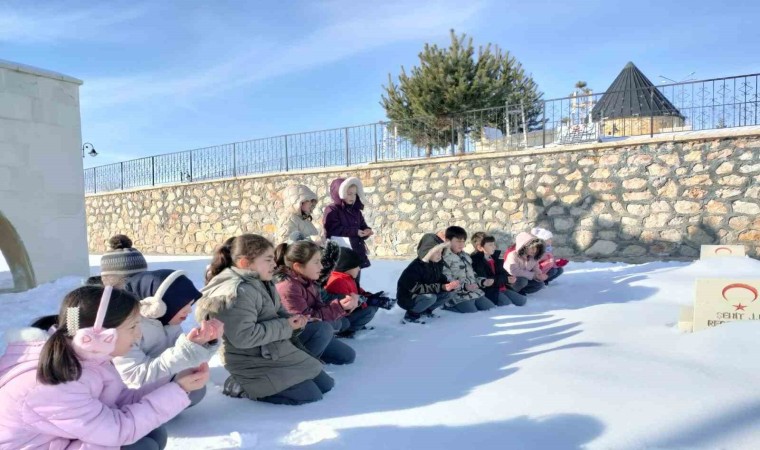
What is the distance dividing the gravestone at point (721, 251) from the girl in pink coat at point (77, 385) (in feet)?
24.6

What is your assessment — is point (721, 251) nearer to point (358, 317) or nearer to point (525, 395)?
point (358, 317)

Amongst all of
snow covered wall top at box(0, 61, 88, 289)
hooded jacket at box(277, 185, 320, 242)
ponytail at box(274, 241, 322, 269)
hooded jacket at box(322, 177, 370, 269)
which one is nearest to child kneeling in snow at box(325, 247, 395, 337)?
hooded jacket at box(277, 185, 320, 242)

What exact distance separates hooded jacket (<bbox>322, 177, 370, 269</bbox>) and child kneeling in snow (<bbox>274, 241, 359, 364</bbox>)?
1676mm

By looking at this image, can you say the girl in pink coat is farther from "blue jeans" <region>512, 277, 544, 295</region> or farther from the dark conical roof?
the dark conical roof

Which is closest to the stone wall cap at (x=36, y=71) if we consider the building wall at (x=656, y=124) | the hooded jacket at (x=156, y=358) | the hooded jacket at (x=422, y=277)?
the hooded jacket at (x=422, y=277)

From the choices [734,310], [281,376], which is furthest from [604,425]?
[734,310]

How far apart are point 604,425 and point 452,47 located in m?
17.3

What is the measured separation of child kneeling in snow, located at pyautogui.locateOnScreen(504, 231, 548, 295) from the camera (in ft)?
21.9

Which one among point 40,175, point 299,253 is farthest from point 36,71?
point 299,253

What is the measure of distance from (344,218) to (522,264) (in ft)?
8.01

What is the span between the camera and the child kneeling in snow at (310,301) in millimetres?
3657

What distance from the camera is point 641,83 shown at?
21750mm

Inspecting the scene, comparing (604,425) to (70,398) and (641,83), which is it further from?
(641,83)

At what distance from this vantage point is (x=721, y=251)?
7355 mm
